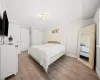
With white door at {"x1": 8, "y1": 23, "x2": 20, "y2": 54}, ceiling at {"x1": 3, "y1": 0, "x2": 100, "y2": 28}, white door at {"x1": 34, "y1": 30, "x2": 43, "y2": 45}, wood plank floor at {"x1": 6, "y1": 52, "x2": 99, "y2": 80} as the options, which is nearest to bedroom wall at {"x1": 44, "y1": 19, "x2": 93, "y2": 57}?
ceiling at {"x1": 3, "y1": 0, "x2": 100, "y2": 28}

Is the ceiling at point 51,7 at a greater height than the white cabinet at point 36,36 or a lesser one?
greater

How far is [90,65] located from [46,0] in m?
2.76

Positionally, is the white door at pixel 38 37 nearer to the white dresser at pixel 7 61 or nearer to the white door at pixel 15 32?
the white door at pixel 15 32

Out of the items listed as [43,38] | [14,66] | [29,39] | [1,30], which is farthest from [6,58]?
[43,38]

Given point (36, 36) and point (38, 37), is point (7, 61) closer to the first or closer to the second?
point (36, 36)

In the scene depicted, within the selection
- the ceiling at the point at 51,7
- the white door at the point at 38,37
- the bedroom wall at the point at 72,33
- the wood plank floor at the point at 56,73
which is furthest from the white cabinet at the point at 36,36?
the wood plank floor at the point at 56,73

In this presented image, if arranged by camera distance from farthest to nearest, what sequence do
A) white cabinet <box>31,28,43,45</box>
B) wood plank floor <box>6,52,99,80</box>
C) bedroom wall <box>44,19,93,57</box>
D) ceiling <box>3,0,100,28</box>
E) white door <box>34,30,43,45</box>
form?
white door <box>34,30,43,45</box> < white cabinet <box>31,28,43,45</box> < bedroom wall <box>44,19,93,57</box> < ceiling <box>3,0,100,28</box> < wood plank floor <box>6,52,99,80</box>

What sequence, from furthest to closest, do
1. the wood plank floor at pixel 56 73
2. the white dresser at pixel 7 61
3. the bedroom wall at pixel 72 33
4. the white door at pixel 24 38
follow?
1. the white door at pixel 24 38
2. the bedroom wall at pixel 72 33
3. the wood plank floor at pixel 56 73
4. the white dresser at pixel 7 61

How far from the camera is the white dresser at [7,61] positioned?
58.7 inches

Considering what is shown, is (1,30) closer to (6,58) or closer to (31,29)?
(6,58)

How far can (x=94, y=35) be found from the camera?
92.5 inches

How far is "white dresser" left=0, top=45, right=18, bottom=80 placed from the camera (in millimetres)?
1492

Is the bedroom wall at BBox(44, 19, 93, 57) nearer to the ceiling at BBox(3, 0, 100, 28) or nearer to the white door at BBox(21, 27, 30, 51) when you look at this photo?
the ceiling at BBox(3, 0, 100, 28)

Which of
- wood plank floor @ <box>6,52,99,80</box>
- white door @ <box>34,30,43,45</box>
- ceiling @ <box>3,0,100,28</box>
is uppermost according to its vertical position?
ceiling @ <box>3,0,100,28</box>
